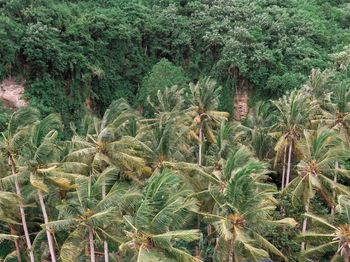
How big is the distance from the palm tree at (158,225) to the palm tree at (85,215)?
58.0 inches

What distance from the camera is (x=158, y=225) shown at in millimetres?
10641

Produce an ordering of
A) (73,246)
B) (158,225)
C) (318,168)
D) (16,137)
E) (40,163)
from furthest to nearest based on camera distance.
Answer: (318,168), (16,137), (40,163), (73,246), (158,225)

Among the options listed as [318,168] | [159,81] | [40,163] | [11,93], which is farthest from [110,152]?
[159,81]

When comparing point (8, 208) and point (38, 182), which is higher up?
point (38, 182)

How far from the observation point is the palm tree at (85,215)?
11.7 metres

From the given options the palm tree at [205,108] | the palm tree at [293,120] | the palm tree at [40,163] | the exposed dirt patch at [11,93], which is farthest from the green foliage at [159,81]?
the palm tree at [40,163]

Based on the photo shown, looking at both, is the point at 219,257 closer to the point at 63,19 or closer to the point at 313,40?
the point at 63,19

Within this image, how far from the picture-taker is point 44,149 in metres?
13.4

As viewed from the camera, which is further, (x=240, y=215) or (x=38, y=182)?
(x=38, y=182)

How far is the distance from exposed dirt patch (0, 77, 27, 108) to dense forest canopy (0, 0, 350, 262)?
0.70 m

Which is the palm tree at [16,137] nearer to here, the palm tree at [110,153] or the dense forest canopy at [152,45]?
the palm tree at [110,153]

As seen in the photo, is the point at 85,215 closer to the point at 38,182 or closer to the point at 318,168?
the point at 38,182

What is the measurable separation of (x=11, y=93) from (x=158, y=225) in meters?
21.7

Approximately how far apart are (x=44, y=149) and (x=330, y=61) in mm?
31348
